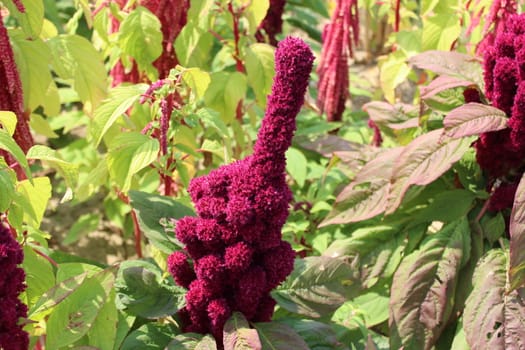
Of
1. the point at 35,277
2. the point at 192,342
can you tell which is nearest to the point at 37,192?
the point at 35,277

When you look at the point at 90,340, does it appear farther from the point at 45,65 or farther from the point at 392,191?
the point at 392,191

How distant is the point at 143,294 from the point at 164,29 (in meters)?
0.80

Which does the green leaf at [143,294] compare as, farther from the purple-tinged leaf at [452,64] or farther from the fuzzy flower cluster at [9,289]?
the purple-tinged leaf at [452,64]

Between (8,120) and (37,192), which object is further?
(37,192)

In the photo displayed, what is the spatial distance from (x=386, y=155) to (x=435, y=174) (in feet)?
0.64

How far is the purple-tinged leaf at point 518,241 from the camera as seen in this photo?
149 cm

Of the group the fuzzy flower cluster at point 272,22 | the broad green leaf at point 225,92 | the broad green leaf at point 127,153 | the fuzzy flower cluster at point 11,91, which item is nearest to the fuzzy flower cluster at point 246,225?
the broad green leaf at point 127,153

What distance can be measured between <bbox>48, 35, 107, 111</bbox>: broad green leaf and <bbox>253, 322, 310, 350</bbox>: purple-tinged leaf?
665mm

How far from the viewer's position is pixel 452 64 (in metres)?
1.80

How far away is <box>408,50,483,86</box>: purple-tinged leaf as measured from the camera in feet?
5.83

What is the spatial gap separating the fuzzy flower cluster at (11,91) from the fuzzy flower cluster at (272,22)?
1.03 metres

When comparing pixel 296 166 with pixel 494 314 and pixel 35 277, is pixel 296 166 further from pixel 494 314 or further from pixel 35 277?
pixel 35 277

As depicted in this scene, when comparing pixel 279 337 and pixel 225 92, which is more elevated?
pixel 225 92

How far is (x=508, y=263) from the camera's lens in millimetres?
1636
